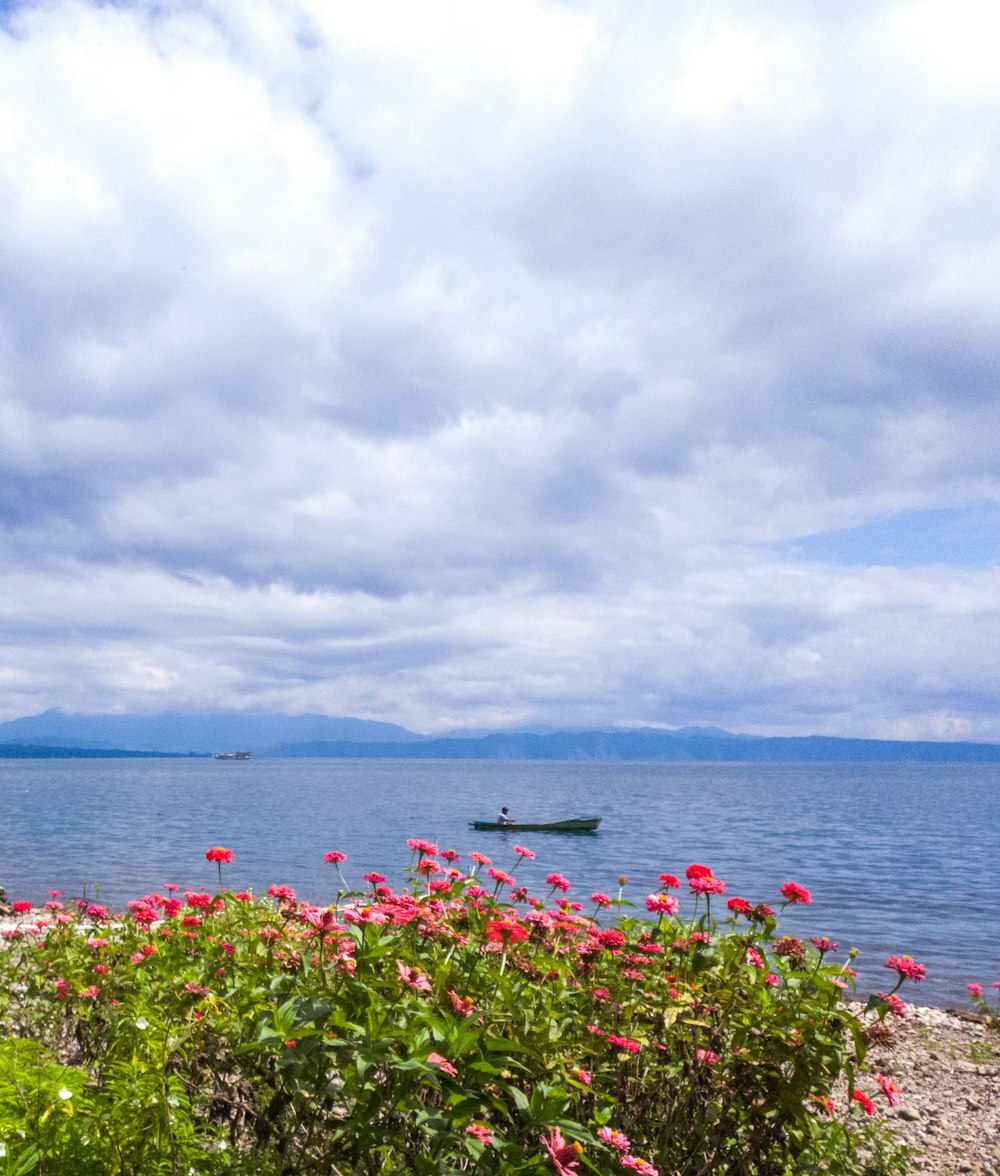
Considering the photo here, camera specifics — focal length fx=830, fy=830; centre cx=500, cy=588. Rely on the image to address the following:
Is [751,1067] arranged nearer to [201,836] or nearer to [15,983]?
[15,983]

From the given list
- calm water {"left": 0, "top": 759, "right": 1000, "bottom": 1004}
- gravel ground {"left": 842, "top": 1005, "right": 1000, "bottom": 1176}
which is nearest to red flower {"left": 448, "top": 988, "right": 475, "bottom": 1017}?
gravel ground {"left": 842, "top": 1005, "right": 1000, "bottom": 1176}

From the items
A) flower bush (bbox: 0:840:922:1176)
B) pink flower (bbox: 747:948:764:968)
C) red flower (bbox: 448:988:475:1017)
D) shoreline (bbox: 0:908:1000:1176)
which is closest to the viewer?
flower bush (bbox: 0:840:922:1176)

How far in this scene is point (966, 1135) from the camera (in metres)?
8.27

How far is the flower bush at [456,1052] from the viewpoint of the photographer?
3.04m

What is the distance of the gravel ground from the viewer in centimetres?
759

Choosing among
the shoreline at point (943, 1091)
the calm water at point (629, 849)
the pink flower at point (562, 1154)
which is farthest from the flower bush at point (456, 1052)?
the calm water at point (629, 849)

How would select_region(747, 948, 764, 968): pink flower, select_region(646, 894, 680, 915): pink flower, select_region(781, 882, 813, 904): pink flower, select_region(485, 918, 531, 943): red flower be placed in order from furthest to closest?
select_region(646, 894, 680, 915): pink flower → select_region(781, 882, 813, 904): pink flower → select_region(747, 948, 764, 968): pink flower → select_region(485, 918, 531, 943): red flower

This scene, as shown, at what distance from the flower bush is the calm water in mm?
8328

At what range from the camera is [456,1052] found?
9.43ft

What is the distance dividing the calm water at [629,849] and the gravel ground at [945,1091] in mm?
4177

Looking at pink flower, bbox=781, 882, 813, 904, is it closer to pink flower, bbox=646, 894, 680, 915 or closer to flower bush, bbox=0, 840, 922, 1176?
flower bush, bbox=0, 840, 922, 1176

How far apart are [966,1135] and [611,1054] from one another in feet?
22.1

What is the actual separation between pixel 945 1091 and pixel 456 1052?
9959 mm

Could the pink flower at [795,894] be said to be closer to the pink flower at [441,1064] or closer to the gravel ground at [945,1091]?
the gravel ground at [945,1091]
